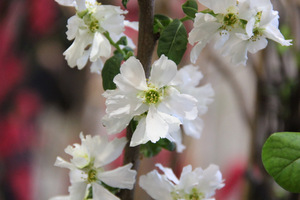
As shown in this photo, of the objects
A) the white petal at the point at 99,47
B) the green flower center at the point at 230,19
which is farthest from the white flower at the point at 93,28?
the green flower center at the point at 230,19

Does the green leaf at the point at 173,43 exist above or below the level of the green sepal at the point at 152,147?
above

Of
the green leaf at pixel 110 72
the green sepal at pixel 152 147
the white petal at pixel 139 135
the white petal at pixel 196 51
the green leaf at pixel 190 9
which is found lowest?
the green sepal at pixel 152 147

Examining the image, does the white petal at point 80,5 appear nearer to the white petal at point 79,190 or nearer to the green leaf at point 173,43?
the green leaf at point 173,43

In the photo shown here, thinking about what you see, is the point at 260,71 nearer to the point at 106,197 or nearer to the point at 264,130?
the point at 264,130

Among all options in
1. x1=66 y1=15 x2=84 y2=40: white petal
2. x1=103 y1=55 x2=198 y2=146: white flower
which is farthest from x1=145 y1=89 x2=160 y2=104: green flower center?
x1=66 y1=15 x2=84 y2=40: white petal

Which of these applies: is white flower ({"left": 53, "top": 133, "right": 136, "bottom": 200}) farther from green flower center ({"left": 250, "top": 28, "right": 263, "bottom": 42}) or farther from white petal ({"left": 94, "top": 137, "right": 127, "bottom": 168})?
green flower center ({"left": 250, "top": 28, "right": 263, "bottom": 42})

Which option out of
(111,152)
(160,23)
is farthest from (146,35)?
(111,152)

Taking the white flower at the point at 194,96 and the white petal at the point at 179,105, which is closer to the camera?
the white petal at the point at 179,105

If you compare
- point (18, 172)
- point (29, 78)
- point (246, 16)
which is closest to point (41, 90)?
point (29, 78)
